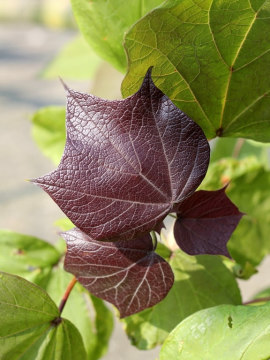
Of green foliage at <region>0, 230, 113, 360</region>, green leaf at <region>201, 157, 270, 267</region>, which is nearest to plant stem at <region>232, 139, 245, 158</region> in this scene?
green leaf at <region>201, 157, 270, 267</region>

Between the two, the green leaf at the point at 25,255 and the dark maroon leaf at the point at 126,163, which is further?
the green leaf at the point at 25,255

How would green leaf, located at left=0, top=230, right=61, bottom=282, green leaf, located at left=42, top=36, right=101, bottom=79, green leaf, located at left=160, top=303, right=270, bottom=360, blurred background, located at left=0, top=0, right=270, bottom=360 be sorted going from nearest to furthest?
green leaf, located at left=160, top=303, right=270, bottom=360 → green leaf, located at left=0, top=230, right=61, bottom=282 → green leaf, located at left=42, top=36, right=101, bottom=79 → blurred background, located at left=0, top=0, right=270, bottom=360

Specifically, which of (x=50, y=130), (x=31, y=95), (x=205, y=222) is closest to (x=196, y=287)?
(x=205, y=222)

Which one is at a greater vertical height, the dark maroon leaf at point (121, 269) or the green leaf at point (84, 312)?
the dark maroon leaf at point (121, 269)

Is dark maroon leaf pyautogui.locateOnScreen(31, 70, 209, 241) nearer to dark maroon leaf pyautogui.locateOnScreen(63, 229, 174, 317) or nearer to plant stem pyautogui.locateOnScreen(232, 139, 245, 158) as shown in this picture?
dark maroon leaf pyautogui.locateOnScreen(63, 229, 174, 317)

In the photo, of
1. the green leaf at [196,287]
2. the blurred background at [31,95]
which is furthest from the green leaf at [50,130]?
the green leaf at [196,287]

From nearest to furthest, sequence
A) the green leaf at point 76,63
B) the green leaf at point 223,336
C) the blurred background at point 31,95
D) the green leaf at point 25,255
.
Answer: the green leaf at point 223,336
the green leaf at point 25,255
the green leaf at point 76,63
the blurred background at point 31,95

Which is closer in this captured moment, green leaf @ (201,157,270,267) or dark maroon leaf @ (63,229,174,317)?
dark maroon leaf @ (63,229,174,317)

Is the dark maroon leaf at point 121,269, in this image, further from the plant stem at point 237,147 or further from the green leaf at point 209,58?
the plant stem at point 237,147

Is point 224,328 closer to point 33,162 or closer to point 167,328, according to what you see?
point 167,328
